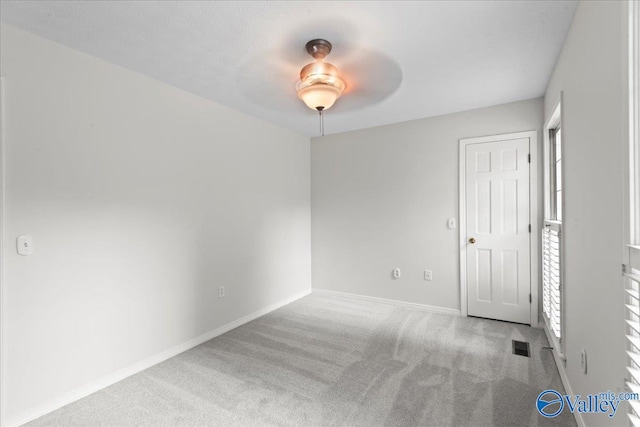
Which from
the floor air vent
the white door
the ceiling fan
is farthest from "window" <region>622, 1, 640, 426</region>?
the white door

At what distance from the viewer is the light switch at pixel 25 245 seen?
188 centimetres

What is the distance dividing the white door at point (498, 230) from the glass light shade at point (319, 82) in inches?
82.5

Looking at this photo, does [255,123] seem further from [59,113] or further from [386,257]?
[386,257]

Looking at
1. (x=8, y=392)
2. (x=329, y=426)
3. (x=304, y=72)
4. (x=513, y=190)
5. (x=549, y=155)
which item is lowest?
(x=329, y=426)

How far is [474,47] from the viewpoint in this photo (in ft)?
7.20

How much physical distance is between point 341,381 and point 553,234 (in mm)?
2109

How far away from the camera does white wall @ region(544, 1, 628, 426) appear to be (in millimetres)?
1242

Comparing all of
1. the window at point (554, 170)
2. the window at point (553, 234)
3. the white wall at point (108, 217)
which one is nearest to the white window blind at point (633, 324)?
the window at point (553, 234)

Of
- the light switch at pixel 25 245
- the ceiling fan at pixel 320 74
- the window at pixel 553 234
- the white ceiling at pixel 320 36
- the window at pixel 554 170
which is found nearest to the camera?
the white ceiling at pixel 320 36

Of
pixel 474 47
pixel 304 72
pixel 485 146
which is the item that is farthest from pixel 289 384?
pixel 485 146

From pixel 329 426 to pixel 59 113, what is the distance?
2717 mm

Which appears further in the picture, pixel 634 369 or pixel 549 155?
pixel 549 155

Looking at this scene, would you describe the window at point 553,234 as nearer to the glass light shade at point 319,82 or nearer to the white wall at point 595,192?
the white wall at point 595,192

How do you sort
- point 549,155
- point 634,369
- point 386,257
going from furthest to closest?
point 386,257 → point 549,155 → point 634,369
